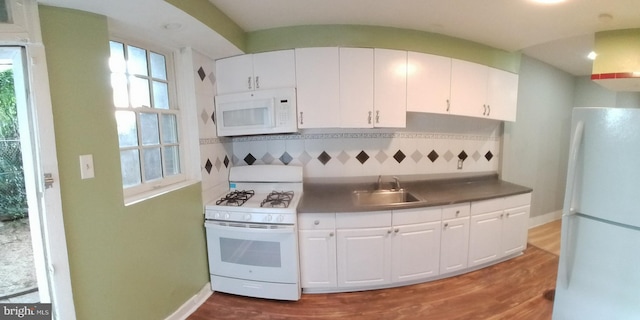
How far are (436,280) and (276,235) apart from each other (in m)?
1.55

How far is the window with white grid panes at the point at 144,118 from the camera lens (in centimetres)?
159

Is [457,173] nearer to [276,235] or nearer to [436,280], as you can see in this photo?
[436,280]

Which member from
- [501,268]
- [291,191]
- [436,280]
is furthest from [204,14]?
[501,268]

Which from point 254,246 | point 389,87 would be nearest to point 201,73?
point 254,246

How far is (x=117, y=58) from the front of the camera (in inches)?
62.4

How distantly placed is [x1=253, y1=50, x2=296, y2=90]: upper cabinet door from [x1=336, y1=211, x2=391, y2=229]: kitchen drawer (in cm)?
122

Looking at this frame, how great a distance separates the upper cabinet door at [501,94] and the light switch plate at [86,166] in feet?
10.9

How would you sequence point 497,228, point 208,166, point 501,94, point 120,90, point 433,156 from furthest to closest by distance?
1. point 433,156
2. point 501,94
3. point 497,228
4. point 208,166
5. point 120,90

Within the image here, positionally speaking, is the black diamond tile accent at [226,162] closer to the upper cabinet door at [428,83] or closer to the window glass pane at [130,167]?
the window glass pane at [130,167]

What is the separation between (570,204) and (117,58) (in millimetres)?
2922

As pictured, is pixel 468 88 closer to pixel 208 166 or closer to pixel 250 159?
pixel 250 159

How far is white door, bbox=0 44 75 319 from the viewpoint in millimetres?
1118

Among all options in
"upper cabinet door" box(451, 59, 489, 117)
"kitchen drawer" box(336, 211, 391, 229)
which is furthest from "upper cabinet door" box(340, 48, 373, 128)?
"upper cabinet door" box(451, 59, 489, 117)

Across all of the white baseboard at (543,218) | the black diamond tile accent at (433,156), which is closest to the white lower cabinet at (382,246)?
the black diamond tile accent at (433,156)
